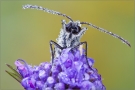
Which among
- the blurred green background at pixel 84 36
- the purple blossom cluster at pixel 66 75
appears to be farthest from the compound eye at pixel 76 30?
the blurred green background at pixel 84 36

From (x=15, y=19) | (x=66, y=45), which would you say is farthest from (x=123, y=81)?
(x=66, y=45)

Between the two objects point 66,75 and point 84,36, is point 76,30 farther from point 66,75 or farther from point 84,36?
point 84,36

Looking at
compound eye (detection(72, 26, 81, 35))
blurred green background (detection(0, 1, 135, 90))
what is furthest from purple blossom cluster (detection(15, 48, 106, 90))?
blurred green background (detection(0, 1, 135, 90))

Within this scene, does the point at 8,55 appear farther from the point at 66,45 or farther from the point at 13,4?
the point at 66,45

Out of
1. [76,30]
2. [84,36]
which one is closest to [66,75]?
[76,30]

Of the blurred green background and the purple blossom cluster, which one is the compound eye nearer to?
the purple blossom cluster

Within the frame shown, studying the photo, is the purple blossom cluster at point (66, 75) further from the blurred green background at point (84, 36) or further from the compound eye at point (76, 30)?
the blurred green background at point (84, 36)
